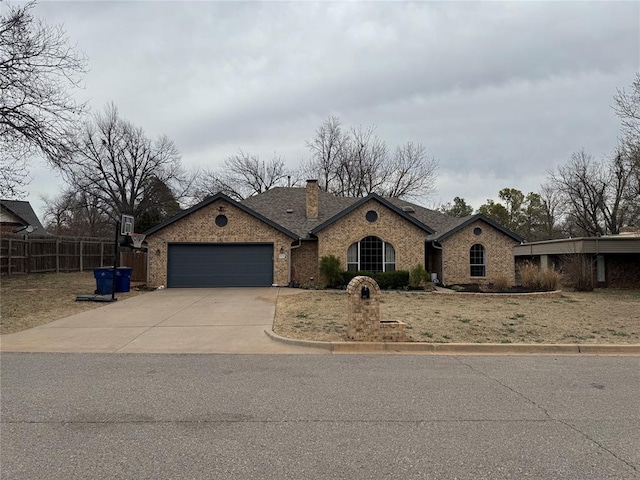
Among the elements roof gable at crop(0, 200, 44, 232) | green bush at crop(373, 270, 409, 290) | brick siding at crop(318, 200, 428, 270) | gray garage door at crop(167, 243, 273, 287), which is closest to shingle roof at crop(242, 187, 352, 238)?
brick siding at crop(318, 200, 428, 270)

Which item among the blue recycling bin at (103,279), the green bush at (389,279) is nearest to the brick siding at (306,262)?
the green bush at (389,279)

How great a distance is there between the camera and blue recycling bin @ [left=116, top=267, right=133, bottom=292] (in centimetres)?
1805

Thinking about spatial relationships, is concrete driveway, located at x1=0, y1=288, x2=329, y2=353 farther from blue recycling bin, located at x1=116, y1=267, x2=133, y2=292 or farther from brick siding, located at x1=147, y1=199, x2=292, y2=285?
brick siding, located at x1=147, y1=199, x2=292, y2=285

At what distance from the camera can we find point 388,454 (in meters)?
3.92

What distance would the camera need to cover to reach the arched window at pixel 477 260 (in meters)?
24.1

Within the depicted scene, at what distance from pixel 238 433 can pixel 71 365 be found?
4268mm

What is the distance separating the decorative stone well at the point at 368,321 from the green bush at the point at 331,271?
1203 centimetres

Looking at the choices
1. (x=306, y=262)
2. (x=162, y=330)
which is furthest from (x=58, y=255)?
(x=162, y=330)

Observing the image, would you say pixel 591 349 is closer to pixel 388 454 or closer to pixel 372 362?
pixel 372 362

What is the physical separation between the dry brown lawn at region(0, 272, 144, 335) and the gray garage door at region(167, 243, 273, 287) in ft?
7.56

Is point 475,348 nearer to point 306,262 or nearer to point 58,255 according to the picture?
point 306,262

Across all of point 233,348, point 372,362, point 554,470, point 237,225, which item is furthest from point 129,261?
point 554,470

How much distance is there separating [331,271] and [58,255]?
1747cm

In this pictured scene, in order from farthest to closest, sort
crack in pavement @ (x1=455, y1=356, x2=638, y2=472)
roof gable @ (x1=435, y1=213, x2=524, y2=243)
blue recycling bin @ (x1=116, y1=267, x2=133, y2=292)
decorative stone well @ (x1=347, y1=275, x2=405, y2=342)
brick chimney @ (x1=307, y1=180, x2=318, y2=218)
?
brick chimney @ (x1=307, y1=180, x2=318, y2=218) < roof gable @ (x1=435, y1=213, x2=524, y2=243) < blue recycling bin @ (x1=116, y1=267, x2=133, y2=292) < decorative stone well @ (x1=347, y1=275, x2=405, y2=342) < crack in pavement @ (x1=455, y1=356, x2=638, y2=472)
